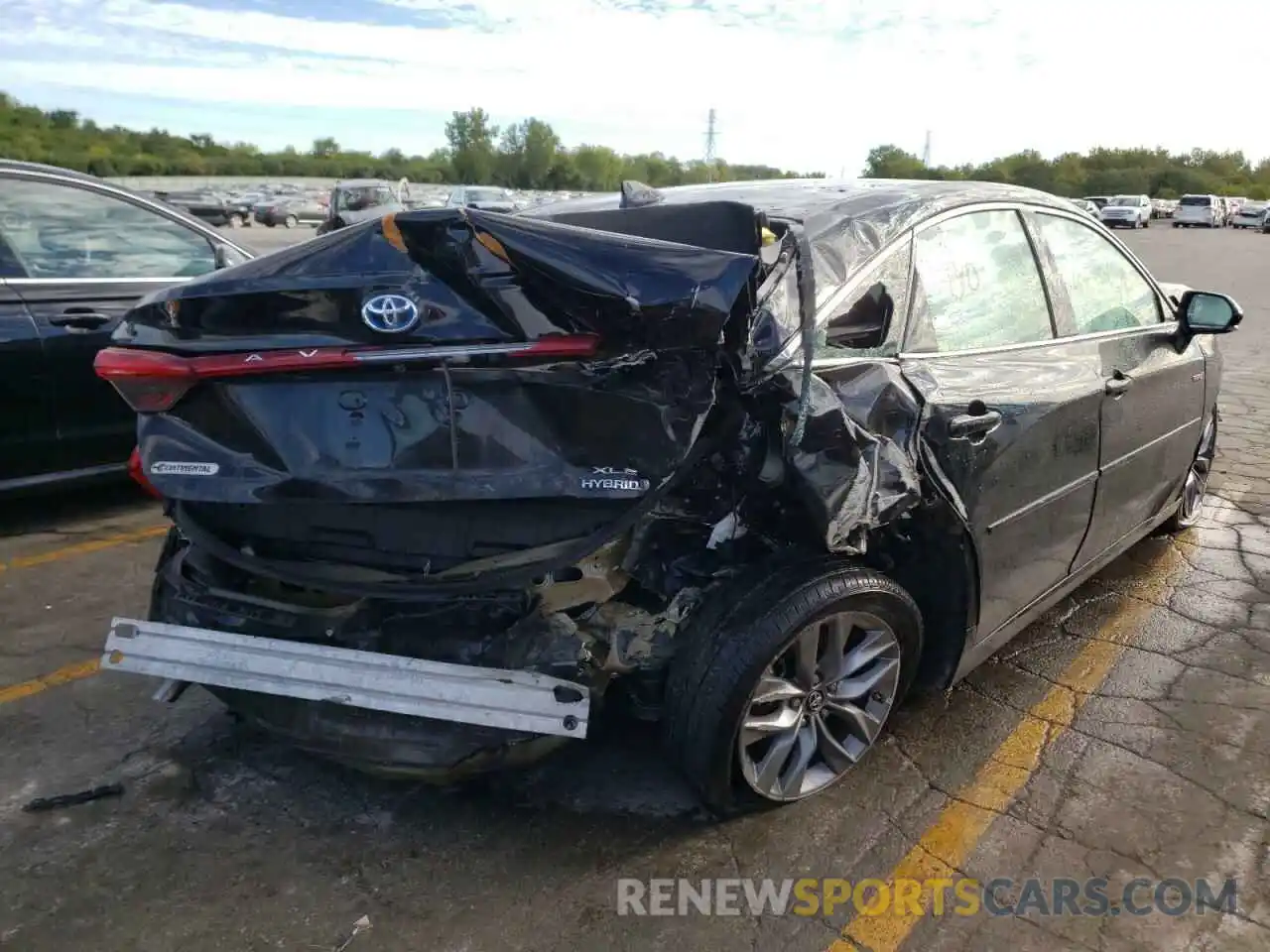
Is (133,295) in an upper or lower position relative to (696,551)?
upper

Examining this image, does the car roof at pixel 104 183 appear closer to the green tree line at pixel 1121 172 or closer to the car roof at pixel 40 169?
the car roof at pixel 40 169

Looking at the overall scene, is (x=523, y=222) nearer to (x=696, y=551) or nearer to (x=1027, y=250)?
(x=696, y=551)

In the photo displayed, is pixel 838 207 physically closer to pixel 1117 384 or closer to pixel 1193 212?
pixel 1117 384

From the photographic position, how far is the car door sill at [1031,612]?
313cm

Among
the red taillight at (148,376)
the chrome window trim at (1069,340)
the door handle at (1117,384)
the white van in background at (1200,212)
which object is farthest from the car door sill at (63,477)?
the white van in background at (1200,212)

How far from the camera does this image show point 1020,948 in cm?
230

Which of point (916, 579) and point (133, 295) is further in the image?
point (133, 295)

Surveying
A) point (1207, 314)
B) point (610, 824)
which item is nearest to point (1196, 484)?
point (1207, 314)

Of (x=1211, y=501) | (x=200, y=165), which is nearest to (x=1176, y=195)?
(x=200, y=165)

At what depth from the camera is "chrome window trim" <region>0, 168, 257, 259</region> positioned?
4.75 metres

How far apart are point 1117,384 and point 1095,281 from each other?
534 millimetres

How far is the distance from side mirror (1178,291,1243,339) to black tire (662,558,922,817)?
7.88 feet

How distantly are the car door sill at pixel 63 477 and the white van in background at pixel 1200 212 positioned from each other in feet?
196

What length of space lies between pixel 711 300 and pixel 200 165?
74.0 metres
